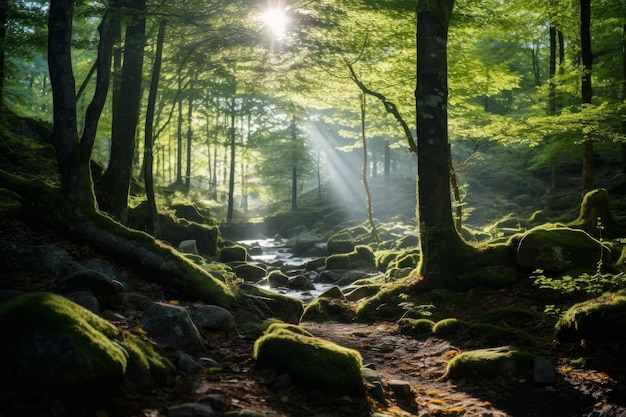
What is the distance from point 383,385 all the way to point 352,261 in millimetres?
13168

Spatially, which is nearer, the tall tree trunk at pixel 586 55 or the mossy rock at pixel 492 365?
the mossy rock at pixel 492 365

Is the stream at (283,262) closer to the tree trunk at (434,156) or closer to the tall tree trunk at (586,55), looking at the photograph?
the tree trunk at (434,156)

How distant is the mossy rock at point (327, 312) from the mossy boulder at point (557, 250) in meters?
3.48

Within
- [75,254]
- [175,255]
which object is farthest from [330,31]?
[75,254]

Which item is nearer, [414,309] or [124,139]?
[414,309]

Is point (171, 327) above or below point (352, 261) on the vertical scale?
above

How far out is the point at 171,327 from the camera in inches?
179

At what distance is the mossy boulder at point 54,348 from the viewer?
2451 mm

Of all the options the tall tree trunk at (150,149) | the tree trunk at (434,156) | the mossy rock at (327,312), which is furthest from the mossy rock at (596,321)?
the tall tree trunk at (150,149)

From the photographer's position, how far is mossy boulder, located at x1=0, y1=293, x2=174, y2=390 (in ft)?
8.04

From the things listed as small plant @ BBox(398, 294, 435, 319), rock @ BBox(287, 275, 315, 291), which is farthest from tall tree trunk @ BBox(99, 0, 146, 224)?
small plant @ BBox(398, 294, 435, 319)

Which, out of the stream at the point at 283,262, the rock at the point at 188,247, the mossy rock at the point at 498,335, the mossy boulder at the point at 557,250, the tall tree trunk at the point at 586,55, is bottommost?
the stream at the point at 283,262

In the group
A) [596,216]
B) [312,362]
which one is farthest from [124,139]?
[596,216]

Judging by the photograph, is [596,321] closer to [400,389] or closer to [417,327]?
[400,389]
